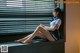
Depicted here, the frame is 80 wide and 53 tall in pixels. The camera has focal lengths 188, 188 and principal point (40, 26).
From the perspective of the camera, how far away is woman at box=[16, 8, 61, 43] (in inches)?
152

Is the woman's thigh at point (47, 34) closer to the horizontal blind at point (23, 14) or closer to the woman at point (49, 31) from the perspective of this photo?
the woman at point (49, 31)

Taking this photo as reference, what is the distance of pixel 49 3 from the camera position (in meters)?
4.32

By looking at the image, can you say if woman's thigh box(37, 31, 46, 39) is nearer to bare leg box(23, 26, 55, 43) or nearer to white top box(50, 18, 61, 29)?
bare leg box(23, 26, 55, 43)

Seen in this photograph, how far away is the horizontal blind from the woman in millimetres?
254

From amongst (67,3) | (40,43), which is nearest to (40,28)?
(40,43)

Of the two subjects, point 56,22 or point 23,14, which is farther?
point 23,14

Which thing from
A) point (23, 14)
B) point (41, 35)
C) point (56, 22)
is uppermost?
point (23, 14)

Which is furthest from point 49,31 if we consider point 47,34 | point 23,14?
point 23,14

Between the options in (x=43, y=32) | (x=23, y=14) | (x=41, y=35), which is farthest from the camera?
(x=23, y=14)

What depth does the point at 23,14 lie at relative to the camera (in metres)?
4.17

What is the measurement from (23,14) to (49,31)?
69cm

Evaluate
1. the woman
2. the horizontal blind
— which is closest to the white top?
the woman

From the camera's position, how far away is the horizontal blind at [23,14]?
4.07 metres

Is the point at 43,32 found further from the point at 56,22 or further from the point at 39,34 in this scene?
the point at 56,22
